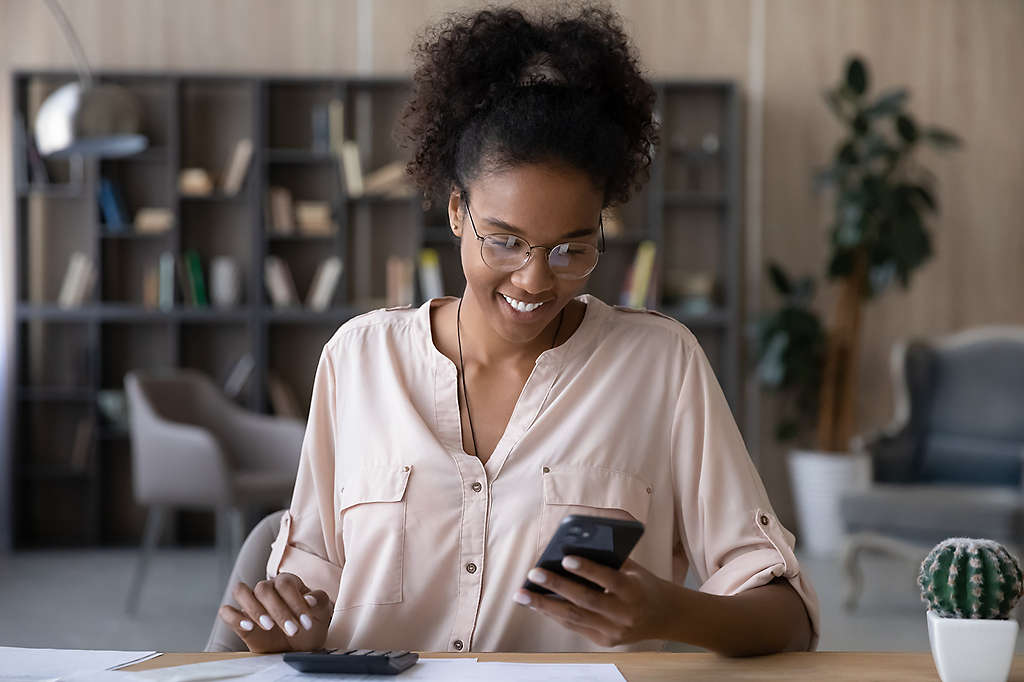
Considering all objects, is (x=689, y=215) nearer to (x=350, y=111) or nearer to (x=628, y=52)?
(x=350, y=111)

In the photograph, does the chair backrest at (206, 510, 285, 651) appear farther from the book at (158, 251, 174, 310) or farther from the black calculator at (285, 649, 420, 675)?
the book at (158, 251, 174, 310)

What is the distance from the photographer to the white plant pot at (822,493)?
17.9ft

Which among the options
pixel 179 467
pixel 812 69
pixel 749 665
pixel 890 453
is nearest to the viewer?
pixel 749 665

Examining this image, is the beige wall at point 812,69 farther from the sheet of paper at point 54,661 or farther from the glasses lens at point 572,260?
the sheet of paper at point 54,661

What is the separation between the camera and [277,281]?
5695 mm

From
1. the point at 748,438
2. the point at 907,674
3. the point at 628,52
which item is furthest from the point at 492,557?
the point at 748,438

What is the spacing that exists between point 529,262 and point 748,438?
476 centimetres

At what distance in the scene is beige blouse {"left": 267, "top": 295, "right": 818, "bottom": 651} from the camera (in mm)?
1414

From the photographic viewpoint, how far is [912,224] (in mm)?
5273

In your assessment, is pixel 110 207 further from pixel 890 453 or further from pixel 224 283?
pixel 890 453

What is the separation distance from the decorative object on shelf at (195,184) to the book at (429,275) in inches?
45.6

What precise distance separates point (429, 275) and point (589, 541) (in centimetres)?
470

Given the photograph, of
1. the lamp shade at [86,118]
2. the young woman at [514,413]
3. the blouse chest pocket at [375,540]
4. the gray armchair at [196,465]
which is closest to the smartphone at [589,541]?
the young woman at [514,413]

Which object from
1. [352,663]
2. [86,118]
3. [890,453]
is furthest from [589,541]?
[890,453]
